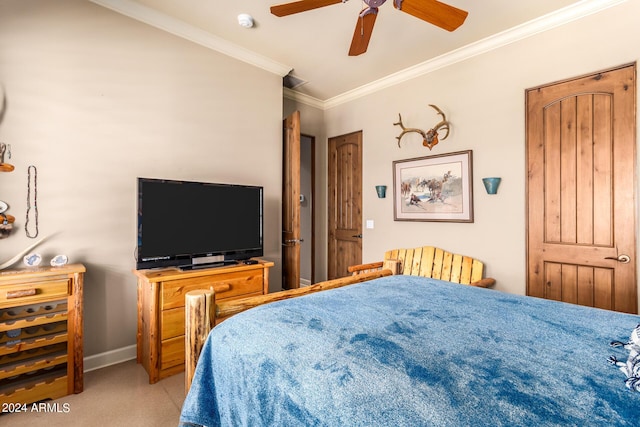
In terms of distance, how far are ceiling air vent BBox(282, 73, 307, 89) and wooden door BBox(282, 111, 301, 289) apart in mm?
A: 629

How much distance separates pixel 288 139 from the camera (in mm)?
3613

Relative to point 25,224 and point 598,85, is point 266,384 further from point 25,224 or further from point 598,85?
point 598,85

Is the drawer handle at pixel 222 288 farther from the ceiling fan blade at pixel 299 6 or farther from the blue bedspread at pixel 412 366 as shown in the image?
the ceiling fan blade at pixel 299 6

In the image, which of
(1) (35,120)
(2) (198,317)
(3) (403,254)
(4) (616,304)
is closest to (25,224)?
(1) (35,120)

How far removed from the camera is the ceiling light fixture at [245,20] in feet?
8.61

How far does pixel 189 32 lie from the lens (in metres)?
2.88

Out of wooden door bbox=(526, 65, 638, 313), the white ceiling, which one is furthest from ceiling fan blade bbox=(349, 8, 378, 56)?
wooden door bbox=(526, 65, 638, 313)

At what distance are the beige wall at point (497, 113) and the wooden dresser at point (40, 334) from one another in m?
3.11

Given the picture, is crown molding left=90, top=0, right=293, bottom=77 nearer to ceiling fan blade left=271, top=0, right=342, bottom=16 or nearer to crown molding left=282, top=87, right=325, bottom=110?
crown molding left=282, top=87, right=325, bottom=110

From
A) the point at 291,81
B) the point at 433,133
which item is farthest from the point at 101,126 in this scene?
the point at 433,133

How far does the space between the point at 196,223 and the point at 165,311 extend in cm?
73

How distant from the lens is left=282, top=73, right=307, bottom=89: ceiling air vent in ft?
12.7

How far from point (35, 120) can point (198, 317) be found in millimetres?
2093

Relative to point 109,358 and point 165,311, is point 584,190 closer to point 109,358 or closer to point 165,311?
point 165,311
